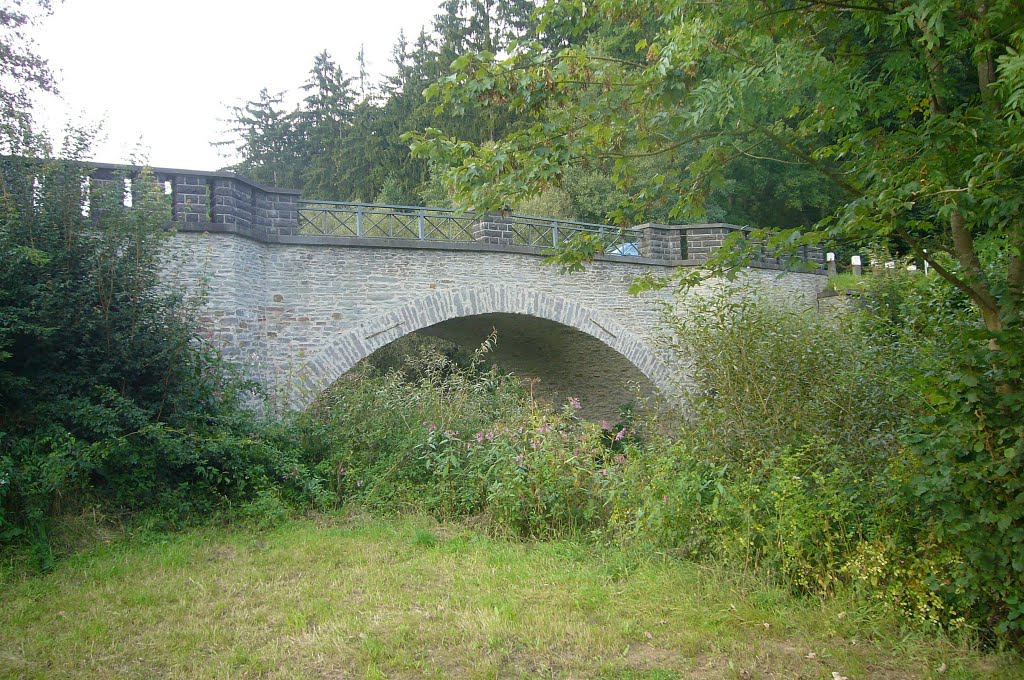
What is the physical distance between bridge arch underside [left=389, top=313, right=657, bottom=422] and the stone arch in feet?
0.69

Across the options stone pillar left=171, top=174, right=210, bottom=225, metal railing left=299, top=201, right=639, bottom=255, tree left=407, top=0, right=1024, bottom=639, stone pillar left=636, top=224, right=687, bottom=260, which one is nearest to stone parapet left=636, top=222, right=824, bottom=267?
stone pillar left=636, top=224, right=687, bottom=260

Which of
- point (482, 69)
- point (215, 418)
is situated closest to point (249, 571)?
point (215, 418)

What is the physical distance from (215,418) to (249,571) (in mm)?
2373

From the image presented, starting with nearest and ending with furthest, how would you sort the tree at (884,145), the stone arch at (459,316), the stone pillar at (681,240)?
the tree at (884,145), the stone arch at (459,316), the stone pillar at (681,240)

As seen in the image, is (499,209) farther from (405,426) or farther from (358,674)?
(405,426)

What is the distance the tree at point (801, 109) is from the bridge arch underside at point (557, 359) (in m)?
7.37

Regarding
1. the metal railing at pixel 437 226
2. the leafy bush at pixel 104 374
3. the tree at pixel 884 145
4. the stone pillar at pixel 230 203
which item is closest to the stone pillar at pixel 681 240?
the metal railing at pixel 437 226

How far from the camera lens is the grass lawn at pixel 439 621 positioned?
10.9 ft

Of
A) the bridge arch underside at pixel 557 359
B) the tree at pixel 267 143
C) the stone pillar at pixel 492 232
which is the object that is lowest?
the bridge arch underside at pixel 557 359

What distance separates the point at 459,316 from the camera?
11.4m

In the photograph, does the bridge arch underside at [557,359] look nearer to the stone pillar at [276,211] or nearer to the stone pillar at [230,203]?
the stone pillar at [276,211]

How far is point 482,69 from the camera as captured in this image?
4445 millimetres

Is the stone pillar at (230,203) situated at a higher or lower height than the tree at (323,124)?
lower

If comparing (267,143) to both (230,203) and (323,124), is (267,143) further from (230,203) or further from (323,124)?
(230,203)
